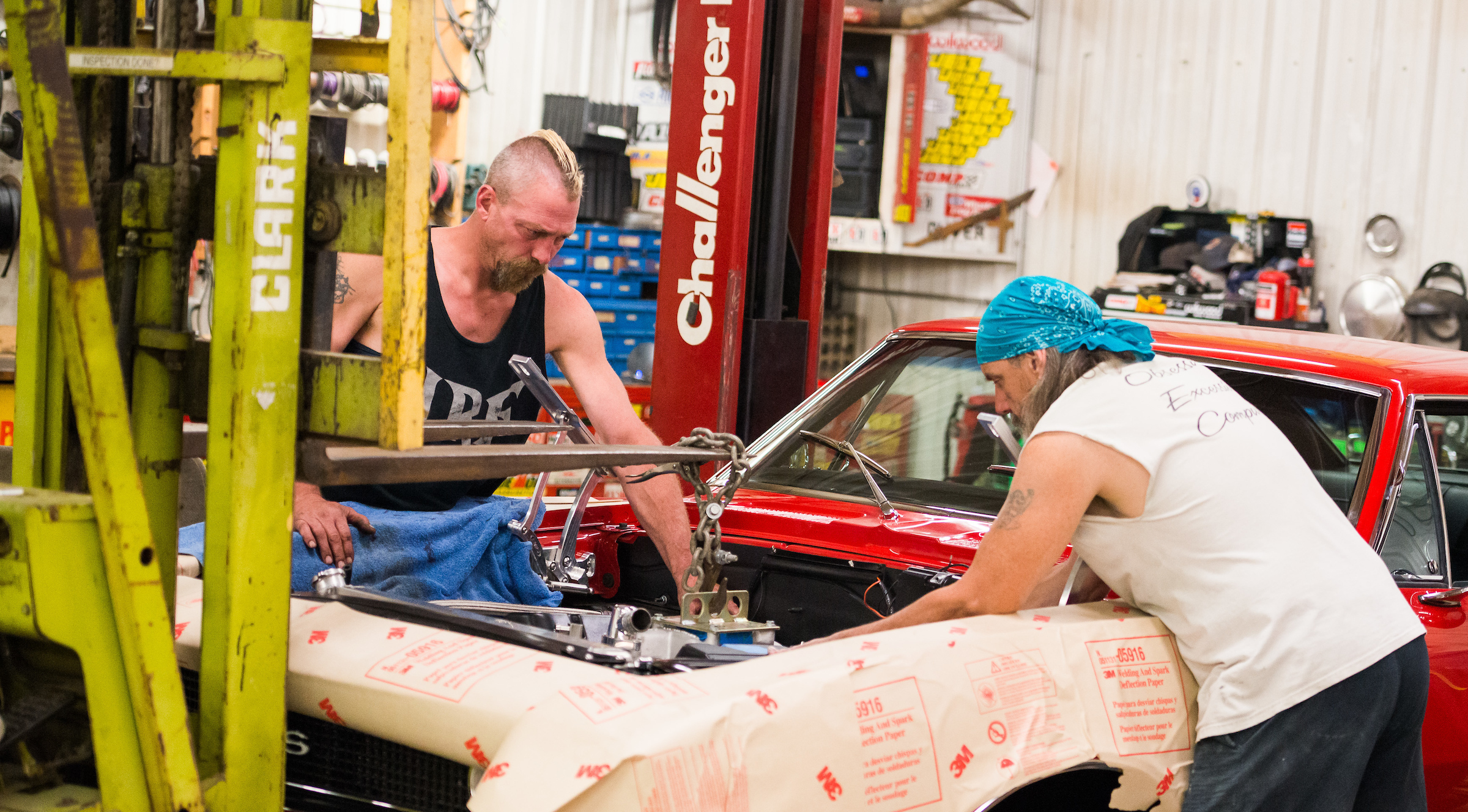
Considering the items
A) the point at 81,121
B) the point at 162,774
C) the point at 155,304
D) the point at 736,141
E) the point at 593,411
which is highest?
the point at 736,141

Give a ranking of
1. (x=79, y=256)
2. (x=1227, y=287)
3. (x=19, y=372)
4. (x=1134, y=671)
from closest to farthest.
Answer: (x=79, y=256) < (x=19, y=372) < (x=1134, y=671) < (x=1227, y=287)

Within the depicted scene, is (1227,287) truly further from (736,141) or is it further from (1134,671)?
(1134,671)

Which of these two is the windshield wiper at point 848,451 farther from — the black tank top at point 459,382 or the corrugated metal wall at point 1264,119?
the corrugated metal wall at point 1264,119

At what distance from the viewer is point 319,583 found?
2.41 m

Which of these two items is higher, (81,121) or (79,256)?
(81,121)

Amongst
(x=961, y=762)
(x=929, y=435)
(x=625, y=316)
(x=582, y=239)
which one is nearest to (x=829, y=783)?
(x=961, y=762)

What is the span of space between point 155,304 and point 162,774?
646 mm

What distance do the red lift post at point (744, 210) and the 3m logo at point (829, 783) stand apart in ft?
10.1

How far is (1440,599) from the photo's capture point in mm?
2662

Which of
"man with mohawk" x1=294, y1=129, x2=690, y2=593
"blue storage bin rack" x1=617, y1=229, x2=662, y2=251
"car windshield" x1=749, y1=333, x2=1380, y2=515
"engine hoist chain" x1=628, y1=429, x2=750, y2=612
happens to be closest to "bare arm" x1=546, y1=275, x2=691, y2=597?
"man with mohawk" x1=294, y1=129, x2=690, y2=593

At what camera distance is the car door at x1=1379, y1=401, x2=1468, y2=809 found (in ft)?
8.70

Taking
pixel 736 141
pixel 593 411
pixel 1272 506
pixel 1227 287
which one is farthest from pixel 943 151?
pixel 1272 506

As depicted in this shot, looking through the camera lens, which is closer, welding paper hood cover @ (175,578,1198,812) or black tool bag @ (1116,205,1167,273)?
welding paper hood cover @ (175,578,1198,812)

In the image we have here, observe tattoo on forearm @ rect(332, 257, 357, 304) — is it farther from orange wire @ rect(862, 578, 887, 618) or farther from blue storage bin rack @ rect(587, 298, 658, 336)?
blue storage bin rack @ rect(587, 298, 658, 336)
